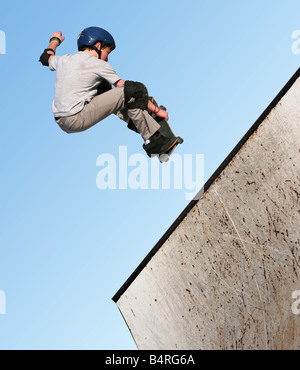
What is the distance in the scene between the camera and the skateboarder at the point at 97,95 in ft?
17.5

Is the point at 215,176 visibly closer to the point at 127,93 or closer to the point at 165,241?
the point at 165,241

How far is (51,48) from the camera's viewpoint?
5852mm

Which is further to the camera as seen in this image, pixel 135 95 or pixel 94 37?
pixel 94 37

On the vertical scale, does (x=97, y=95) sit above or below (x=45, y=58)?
below

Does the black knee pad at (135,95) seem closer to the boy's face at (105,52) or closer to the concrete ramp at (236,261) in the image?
the boy's face at (105,52)

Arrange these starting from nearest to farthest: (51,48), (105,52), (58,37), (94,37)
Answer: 1. (94,37)
2. (105,52)
3. (51,48)
4. (58,37)

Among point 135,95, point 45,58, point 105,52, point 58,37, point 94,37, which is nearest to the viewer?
point 135,95

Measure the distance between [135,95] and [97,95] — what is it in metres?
0.49

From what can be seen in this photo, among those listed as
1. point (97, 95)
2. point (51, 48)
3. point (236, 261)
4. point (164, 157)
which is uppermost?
point (51, 48)

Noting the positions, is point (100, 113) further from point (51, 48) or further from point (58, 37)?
point (58, 37)

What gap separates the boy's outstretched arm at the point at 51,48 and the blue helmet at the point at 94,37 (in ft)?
1.41

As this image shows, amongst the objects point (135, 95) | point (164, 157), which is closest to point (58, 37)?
point (135, 95)

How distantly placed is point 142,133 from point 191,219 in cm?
132
